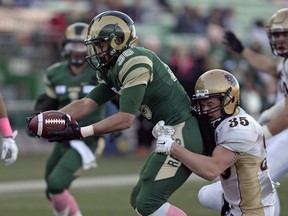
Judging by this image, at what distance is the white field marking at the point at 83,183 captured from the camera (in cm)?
955

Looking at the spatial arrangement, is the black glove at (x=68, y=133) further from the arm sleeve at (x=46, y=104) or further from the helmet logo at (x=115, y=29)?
the arm sleeve at (x=46, y=104)

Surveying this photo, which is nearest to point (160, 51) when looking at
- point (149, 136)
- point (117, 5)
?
point (117, 5)

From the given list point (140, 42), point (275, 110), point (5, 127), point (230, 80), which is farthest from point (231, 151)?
point (140, 42)

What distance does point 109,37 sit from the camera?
17.4ft

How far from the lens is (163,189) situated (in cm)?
519

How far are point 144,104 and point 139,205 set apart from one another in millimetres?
657

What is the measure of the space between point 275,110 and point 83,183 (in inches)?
140

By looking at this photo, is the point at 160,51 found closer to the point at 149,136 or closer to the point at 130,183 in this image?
the point at 149,136

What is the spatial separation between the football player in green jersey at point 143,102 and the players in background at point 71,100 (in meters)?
1.65

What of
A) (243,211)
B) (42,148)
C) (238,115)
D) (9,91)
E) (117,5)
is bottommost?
(42,148)

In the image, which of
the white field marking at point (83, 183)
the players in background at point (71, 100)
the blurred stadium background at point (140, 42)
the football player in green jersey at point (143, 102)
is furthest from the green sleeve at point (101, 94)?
the white field marking at point (83, 183)

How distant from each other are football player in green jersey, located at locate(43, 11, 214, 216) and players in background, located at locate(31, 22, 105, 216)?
1.65 m

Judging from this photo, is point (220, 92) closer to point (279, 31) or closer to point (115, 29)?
point (115, 29)

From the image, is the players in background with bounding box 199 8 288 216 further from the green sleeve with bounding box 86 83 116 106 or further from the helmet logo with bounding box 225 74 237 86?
the green sleeve with bounding box 86 83 116 106
